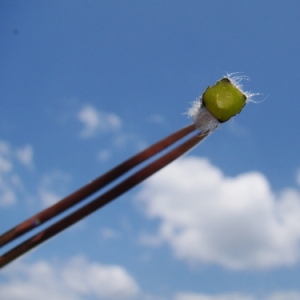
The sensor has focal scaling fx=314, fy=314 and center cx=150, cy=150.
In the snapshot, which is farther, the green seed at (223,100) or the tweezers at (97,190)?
the green seed at (223,100)

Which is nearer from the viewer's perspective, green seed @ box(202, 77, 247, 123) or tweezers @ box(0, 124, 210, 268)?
tweezers @ box(0, 124, 210, 268)

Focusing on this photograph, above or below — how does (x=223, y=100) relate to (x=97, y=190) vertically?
above

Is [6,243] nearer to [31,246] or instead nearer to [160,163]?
[31,246]

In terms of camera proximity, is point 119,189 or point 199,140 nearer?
point 119,189

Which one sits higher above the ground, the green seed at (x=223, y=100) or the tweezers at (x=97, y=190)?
the green seed at (x=223, y=100)

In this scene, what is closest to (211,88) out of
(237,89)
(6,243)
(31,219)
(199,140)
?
(237,89)
